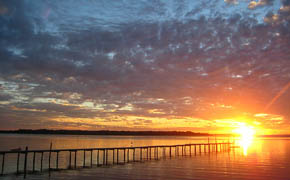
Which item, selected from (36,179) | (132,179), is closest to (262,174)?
(132,179)

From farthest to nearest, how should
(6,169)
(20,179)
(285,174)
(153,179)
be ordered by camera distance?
1. (6,169)
2. (285,174)
3. (20,179)
4. (153,179)

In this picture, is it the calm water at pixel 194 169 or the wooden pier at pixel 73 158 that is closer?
the calm water at pixel 194 169

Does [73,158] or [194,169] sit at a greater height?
[194,169]

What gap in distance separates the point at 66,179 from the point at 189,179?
10.1 metres

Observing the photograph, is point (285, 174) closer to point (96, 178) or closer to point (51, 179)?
point (96, 178)

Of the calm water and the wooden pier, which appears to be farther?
the wooden pier

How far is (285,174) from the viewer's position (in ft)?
74.6

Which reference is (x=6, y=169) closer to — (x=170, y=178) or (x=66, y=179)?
(x=66, y=179)

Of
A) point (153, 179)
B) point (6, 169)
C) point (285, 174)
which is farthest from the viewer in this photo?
point (6, 169)

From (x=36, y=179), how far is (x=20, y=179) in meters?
1.50

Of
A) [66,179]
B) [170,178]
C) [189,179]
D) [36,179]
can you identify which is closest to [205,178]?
[189,179]

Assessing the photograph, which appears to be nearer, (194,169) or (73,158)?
(194,169)

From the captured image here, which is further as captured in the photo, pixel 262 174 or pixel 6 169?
pixel 6 169

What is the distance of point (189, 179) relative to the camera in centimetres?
2005
